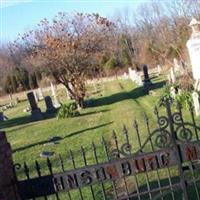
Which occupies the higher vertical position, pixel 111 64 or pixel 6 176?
pixel 111 64

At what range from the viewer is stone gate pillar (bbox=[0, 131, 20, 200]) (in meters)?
5.66

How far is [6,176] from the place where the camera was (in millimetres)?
5730

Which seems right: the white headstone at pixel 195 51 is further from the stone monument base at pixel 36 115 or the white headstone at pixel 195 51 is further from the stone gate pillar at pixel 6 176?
the stone gate pillar at pixel 6 176

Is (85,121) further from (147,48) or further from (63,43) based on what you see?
(147,48)

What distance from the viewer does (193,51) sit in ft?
64.3

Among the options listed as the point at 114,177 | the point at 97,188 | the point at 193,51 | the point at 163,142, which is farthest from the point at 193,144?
the point at 193,51

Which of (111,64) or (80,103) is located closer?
(80,103)

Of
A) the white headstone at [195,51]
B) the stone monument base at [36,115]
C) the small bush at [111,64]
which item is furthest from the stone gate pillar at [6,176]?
the small bush at [111,64]

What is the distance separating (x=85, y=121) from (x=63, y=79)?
7691 mm

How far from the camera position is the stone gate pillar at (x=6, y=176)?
18.6 feet

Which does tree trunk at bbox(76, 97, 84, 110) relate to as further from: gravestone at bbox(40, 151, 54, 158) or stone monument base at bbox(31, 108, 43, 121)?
gravestone at bbox(40, 151, 54, 158)

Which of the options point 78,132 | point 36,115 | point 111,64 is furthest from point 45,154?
point 111,64

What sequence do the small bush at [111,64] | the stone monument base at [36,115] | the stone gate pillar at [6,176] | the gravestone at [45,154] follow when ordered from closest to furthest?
the stone gate pillar at [6,176], the gravestone at [45,154], the stone monument base at [36,115], the small bush at [111,64]

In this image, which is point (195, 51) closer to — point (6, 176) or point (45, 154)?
point (45, 154)
